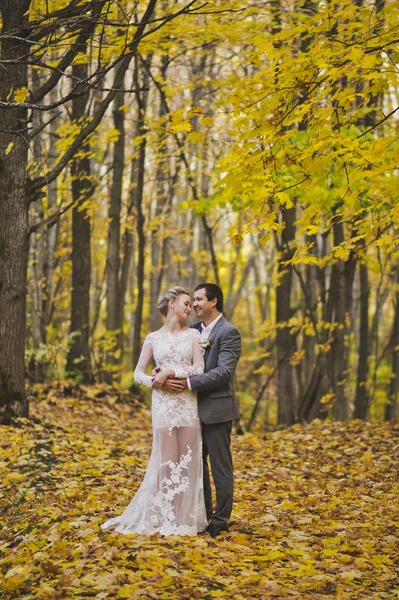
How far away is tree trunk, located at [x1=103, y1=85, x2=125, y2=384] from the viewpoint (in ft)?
50.1

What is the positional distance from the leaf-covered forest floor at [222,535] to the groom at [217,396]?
0.33 metres

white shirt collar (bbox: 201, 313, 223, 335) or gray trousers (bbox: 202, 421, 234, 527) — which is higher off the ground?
white shirt collar (bbox: 201, 313, 223, 335)

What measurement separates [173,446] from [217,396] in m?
0.58

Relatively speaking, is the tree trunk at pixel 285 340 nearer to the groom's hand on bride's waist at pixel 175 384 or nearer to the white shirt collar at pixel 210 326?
the white shirt collar at pixel 210 326

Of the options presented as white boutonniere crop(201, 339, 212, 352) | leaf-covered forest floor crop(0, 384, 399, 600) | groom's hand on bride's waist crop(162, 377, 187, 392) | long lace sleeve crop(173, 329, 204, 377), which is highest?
white boutonniere crop(201, 339, 212, 352)

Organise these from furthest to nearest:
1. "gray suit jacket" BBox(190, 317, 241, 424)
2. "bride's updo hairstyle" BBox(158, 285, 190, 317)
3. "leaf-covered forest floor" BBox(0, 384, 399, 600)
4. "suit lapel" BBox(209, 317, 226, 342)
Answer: "suit lapel" BBox(209, 317, 226, 342), "bride's updo hairstyle" BBox(158, 285, 190, 317), "gray suit jacket" BBox(190, 317, 241, 424), "leaf-covered forest floor" BBox(0, 384, 399, 600)

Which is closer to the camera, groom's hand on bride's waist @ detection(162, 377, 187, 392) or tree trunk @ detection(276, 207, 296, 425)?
groom's hand on bride's waist @ detection(162, 377, 187, 392)

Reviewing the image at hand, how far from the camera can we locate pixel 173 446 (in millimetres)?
5773

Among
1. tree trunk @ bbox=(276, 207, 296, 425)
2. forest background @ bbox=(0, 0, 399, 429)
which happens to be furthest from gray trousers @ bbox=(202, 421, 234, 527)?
tree trunk @ bbox=(276, 207, 296, 425)

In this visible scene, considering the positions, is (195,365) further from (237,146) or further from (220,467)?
(237,146)

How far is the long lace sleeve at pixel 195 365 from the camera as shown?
5.70 m

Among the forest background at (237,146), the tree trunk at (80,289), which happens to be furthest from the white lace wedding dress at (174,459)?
the tree trunk at (80,289)

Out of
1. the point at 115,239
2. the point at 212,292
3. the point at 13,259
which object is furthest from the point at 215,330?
the point at 115,239

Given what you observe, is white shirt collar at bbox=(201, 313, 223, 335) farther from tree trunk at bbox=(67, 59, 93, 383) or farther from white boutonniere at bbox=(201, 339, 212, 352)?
tree trunk at bbox=(67, 59, 93, 383)
